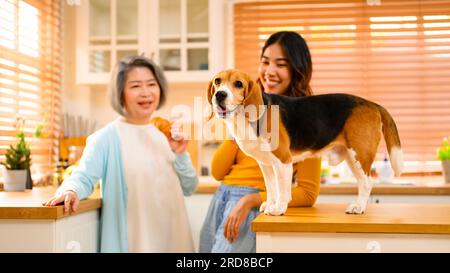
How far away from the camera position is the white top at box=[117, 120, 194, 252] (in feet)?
3.34

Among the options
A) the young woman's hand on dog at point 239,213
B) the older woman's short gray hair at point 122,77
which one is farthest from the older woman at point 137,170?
the young woman's hand on dog at point 239,213

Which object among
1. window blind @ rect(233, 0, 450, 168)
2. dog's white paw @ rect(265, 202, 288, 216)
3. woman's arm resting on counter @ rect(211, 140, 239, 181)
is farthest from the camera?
window blind @ rect(233, 0, 450, 168)

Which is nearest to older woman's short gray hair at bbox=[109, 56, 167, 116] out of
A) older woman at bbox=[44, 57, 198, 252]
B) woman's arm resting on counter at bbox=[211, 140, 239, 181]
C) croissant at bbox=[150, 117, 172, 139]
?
older woman at bbox=[44, 57, 198, 252]

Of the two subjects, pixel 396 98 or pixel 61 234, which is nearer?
pixel 61 234

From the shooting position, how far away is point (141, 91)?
1.02m

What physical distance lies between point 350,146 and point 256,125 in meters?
0.15

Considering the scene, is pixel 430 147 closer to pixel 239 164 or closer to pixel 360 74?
pixel 360 74

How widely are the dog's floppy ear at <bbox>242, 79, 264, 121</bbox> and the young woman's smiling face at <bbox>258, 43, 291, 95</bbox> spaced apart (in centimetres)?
19

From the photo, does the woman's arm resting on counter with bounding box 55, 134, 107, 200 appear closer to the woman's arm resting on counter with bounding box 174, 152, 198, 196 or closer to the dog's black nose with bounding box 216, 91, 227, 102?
the woman's arm resting on counter with bounding box 174, 152, 198, 196

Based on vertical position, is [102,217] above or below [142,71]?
below

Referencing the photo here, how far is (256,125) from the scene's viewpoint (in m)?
0.67

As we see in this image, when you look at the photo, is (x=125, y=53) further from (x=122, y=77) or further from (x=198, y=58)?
(x=122, y=77)
